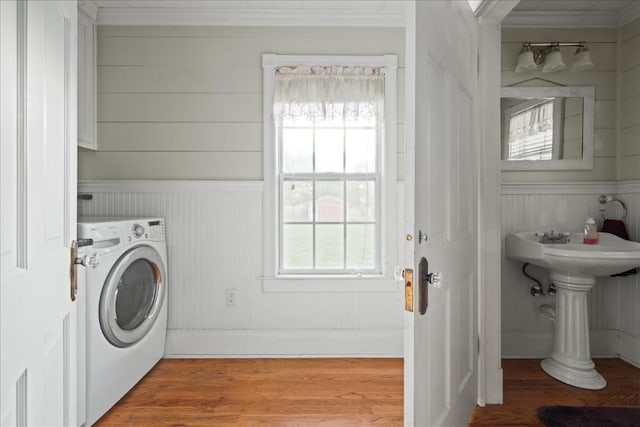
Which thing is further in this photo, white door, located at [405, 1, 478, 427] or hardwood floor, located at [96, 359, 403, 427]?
hardwood floor, located at [96, 359, 403, 427]

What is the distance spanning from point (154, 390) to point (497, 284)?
79.4 inches

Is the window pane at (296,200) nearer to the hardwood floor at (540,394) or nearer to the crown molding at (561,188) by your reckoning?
the crown molding at (561,188)

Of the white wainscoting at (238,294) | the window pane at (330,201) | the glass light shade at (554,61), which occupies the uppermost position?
the glass light shade at (554,61)

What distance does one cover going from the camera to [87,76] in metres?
2.41

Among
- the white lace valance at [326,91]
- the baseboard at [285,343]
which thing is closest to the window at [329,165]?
the white lace valance at [326,91]

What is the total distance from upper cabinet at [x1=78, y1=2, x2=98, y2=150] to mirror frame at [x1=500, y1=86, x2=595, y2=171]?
9.04 ft

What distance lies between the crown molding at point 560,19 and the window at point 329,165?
0.84m

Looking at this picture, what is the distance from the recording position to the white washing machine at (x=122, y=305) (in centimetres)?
173

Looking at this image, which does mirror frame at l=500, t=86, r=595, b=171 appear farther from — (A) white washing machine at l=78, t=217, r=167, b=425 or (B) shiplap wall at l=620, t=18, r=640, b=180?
(A) white washing machine at l=78, t=217, r=167, b=425

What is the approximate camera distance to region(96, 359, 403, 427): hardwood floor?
6.05 feet

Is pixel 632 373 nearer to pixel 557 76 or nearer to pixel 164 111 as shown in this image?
pixel 557 76

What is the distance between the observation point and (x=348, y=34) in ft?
8.34

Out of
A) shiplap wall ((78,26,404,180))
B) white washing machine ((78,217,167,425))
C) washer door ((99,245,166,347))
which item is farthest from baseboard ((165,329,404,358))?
shiplap wall ((78,26,404,180))

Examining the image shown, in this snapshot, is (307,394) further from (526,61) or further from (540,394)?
(526,61)
